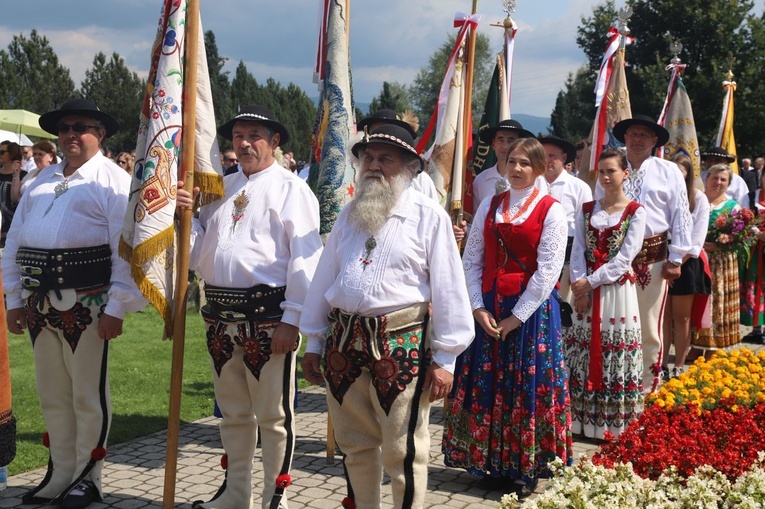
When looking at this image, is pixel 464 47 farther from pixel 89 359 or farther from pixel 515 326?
pixel 89 359

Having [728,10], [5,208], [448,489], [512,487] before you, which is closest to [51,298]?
[448,489]

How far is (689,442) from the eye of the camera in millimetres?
4164

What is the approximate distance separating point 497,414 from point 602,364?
1.55 metres

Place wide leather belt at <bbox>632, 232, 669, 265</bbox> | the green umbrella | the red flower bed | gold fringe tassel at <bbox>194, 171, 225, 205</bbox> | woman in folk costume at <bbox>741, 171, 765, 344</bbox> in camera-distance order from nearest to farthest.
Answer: the red flower bed
gold fringe tassel at <bbox>194, 171, 225, 205</bbox>
wide leather belt at <bbox>632, 232, 669, 265</bbox>
woman in folk costume at <bbox>741, 171, 765, 344</bbox>
the green umbrella

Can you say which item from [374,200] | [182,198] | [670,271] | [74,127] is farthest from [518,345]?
[74,127]

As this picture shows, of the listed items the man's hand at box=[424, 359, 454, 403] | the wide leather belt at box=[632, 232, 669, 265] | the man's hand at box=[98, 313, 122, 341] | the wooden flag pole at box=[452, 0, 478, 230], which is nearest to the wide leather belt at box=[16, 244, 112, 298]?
the man's hand at box=[98, 313, 122, 341]

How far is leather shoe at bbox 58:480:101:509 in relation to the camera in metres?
5.07

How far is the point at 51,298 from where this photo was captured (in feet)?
16.7

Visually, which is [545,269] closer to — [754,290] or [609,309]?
[609,309]

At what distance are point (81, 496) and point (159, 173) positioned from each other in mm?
2039

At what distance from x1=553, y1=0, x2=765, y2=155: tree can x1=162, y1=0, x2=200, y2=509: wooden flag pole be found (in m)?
30.8

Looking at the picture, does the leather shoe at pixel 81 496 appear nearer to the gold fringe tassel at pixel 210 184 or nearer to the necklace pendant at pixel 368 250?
the gold fringe tassel at pixel 210 184

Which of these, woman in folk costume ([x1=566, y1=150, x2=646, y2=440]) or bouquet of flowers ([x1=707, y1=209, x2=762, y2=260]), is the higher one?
bouquet of flowers ([x1=707, y1=209, x2=762, y2=260])

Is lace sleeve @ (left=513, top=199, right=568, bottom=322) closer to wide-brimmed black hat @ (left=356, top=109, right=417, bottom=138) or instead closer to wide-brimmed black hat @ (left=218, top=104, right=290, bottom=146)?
wide-brimmed black hat @ (left=356, top=109, right=417, bottom=138)
